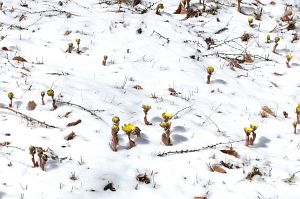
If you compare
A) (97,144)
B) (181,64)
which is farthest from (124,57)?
(97,144)

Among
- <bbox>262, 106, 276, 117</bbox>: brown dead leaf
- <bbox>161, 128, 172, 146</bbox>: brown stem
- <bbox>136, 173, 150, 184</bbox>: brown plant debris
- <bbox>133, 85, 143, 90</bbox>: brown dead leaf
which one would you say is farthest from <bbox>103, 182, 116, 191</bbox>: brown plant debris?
<bbox>262, 106, 276, 117</bbox>: brown dead leaf

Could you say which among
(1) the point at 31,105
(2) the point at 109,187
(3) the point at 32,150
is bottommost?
(2) the point at 109,187

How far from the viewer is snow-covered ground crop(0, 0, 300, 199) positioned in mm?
3727

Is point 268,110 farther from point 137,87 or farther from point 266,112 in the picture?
point 137,87

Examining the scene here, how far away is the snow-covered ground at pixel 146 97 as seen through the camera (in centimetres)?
373

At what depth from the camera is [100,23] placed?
7.23m

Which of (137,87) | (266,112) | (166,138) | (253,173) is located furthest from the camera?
(137,87)

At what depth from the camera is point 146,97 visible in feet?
17.4

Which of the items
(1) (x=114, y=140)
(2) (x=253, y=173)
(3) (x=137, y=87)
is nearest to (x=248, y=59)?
(3) (x=137, y=87)

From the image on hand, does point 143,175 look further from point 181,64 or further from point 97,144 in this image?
point 181,64

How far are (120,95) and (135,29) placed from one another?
2329mm

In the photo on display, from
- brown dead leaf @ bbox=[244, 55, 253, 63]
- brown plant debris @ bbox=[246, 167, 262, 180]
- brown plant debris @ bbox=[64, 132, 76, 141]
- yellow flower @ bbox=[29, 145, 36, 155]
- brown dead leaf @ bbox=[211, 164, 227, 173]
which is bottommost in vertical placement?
brown dead leaf @ bbox=[211, 164, 227, 173]

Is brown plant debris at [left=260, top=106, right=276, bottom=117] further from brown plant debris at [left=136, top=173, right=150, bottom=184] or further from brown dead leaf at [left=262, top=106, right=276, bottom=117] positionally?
brown plant debris at [left=136, top=173, right=150, bottom=184]

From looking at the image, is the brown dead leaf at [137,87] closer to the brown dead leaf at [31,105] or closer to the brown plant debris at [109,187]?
the brown dead leaf at [31,105]
